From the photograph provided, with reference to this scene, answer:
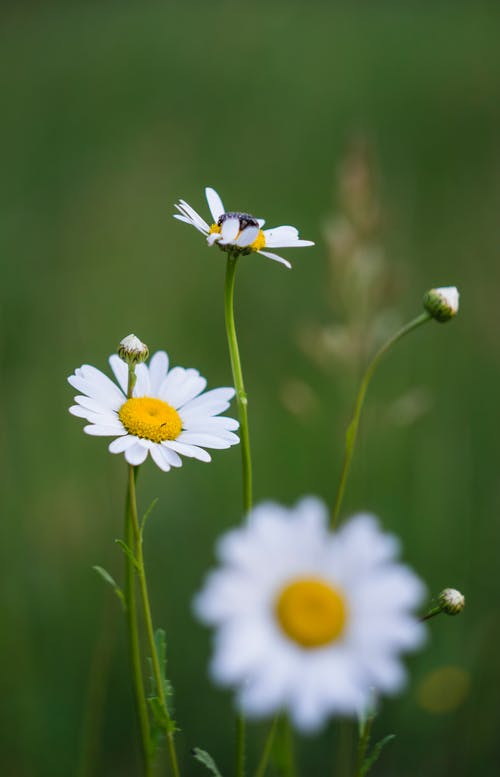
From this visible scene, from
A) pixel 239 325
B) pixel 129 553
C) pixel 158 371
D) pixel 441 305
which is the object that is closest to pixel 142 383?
pixel 158 371

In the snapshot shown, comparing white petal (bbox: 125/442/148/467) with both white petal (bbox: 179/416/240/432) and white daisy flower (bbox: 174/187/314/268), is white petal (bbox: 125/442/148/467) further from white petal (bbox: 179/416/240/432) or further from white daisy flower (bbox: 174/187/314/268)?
white daisy flower (bbox: 174/187/314/268)

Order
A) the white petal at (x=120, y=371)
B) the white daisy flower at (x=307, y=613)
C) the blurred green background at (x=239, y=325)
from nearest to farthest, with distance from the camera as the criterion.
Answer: the white daisy flower at (x=307, y=613) → the white petal at (x=120, y=371) → the blurred green background at (x=239, y=325)

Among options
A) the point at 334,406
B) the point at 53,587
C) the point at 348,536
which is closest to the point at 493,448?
the point at 334,406

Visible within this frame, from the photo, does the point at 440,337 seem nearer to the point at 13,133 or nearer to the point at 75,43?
the point at 13,133

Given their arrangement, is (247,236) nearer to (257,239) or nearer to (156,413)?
(257,239)

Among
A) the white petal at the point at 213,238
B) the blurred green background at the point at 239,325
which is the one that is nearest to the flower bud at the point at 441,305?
the white petal at the point at 213,238

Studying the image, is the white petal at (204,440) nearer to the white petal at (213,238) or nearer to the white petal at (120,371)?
the white petal at (120,371)
